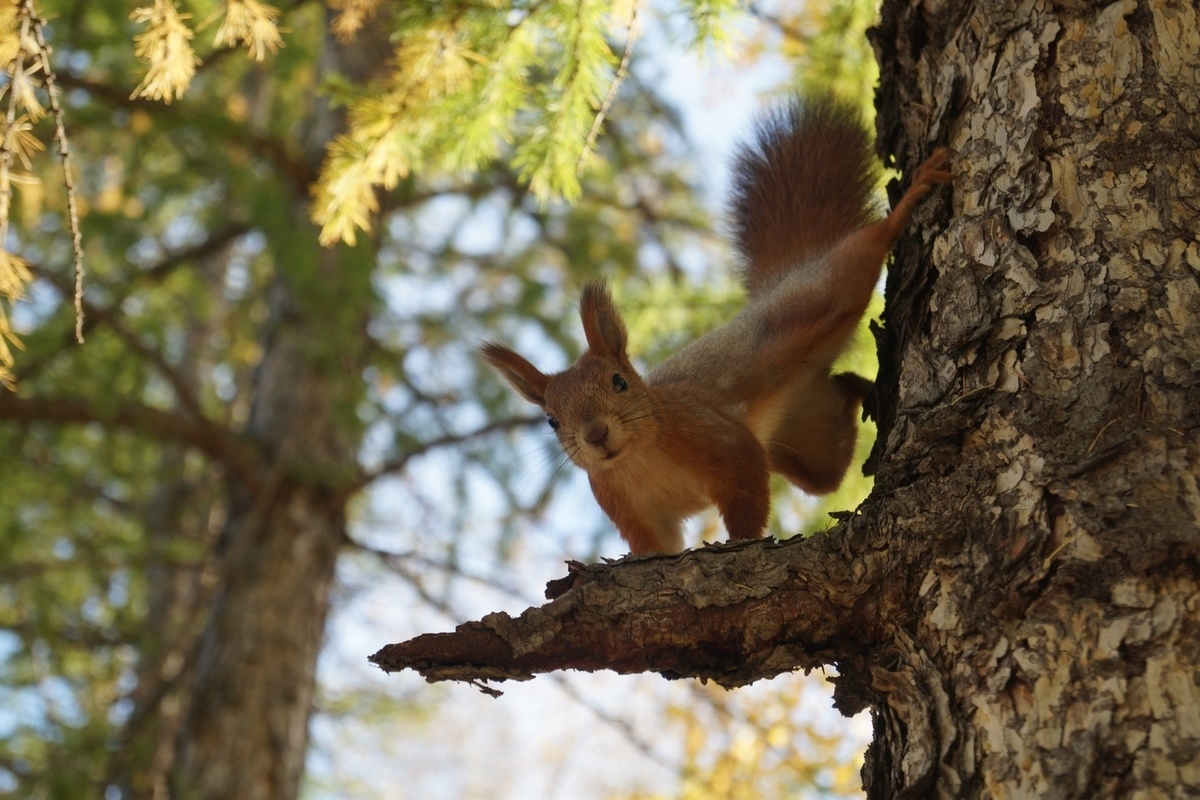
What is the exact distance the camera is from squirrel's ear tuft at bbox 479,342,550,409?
2943 mm

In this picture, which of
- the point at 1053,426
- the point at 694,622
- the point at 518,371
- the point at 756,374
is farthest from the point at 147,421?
the point at 1053,426

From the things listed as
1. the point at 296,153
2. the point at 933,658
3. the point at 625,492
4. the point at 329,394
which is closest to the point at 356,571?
the point at 329,394

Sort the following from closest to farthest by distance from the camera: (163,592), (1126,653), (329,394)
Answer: (1126,653) < (329,394) < (163,592)

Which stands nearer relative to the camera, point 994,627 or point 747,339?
point 994,627

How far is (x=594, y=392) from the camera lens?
2771 millimetres

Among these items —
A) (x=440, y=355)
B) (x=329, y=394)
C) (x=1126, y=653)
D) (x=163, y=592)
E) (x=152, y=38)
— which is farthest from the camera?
(x=163, y=592)

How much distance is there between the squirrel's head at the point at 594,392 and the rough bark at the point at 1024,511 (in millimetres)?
790

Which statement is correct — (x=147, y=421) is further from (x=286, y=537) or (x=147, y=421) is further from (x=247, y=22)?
(x=247, y=22)

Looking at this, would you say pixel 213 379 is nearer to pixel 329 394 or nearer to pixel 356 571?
pixel 356 571

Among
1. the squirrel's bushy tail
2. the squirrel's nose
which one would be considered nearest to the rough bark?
the squirrel's nose

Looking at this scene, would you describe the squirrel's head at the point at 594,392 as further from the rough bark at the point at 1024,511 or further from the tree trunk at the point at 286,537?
the tree trunk at the point at 286,537

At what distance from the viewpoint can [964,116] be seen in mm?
2033

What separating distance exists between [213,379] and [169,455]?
2.63m

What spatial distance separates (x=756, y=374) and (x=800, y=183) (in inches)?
22.1
